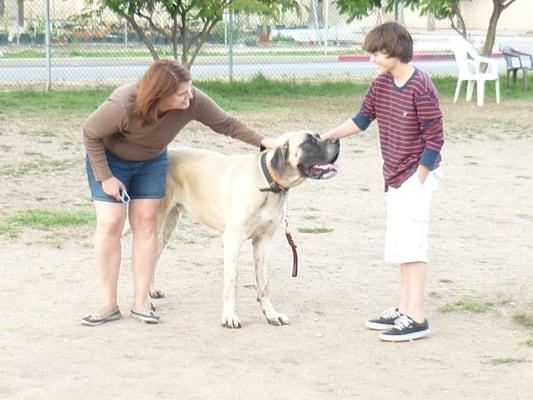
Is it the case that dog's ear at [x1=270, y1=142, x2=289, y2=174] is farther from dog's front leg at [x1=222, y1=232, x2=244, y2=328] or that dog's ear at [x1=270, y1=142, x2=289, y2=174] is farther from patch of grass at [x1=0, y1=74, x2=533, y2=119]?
patch of grass at [x1=0, y1=74, x2=533, y2=119]

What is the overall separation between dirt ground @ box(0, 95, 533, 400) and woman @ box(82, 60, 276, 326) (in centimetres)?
27

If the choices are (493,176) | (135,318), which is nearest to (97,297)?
(135,318)

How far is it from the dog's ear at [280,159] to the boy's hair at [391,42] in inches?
26.5

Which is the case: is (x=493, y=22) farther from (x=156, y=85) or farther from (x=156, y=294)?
(x=156, y=85)

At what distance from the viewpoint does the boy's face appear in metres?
6.04

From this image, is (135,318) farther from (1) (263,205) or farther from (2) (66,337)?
(1) (263,205)

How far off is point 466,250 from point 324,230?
45.3 inches

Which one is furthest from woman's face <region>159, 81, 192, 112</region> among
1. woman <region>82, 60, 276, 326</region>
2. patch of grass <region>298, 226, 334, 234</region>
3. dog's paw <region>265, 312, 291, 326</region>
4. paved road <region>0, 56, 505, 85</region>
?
paved road <region>0, 56, 505, 85</region>

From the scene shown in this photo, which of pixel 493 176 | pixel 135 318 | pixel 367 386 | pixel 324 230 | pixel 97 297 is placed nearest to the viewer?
pixel 367 386

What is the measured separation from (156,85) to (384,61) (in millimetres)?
1167

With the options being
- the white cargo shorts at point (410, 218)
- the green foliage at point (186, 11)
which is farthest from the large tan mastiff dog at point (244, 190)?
the green foliage at point (186, 11)

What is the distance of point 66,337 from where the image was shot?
6.23 meters

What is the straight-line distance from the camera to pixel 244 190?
637 cm

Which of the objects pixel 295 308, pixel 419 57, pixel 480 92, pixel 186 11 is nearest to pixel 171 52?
pixel 186 11
